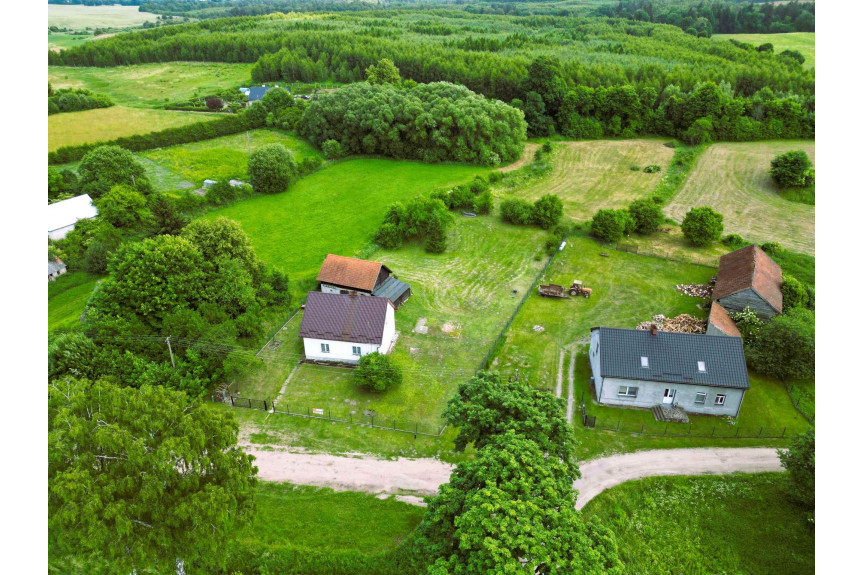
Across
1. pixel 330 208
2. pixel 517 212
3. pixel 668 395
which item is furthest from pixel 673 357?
pixel 330 208

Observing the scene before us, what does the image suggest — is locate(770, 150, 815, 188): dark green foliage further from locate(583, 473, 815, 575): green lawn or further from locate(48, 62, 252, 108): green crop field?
locate(48, 62, 252, 108): green crop field

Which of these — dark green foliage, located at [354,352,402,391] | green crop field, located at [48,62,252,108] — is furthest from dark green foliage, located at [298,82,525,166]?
dark green foliage, located at [354,352,402,391]

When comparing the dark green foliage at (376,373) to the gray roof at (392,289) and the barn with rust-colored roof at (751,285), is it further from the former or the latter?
Answer: the barn with rust-colored roof at (751,285)

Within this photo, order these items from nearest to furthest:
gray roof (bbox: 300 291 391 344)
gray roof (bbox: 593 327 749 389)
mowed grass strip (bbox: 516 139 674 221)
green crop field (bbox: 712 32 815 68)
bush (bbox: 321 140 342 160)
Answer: gray roof (bbox: 593 327 749 389) < gray roof (bbox: 300 291 391 344) < mowed grass strip (bbox: 516 139 674 221) < bush (bbox: 321 140 342 160) < green crop field (bbox: 712 32 815 68)

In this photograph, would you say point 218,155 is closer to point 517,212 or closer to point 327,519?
point 517,212

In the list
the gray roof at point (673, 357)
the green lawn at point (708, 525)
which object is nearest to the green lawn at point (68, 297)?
the gray roof at point (673, 357)
